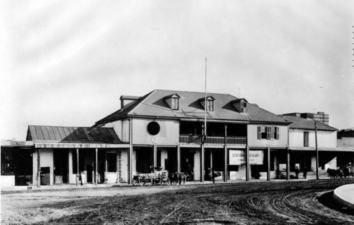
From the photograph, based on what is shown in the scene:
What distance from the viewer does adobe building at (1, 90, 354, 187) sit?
103 ft

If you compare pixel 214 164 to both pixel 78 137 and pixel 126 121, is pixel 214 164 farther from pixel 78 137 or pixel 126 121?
pixel 78 137

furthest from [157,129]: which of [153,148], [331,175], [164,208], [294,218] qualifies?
[294,218]

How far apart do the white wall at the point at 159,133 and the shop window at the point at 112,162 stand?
2.14 m

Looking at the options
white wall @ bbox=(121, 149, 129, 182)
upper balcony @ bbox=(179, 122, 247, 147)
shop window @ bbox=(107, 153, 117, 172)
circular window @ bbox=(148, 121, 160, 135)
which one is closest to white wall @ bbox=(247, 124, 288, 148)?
upper balcony @ bbox=(179, 122, 247, 147)

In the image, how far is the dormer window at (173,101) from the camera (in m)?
37.5

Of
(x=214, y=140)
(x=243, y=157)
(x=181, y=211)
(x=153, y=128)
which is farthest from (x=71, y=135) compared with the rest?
(x=181, y=211)

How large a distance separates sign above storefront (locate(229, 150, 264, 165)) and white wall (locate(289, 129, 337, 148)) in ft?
22.6

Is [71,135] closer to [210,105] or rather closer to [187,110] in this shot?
[187,110]

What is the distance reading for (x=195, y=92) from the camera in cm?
4178

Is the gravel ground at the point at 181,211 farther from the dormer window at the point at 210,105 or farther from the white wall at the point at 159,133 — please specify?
the dormer window at the point at 210,105

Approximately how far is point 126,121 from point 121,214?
20.7 m

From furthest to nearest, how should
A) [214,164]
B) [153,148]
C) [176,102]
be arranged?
[214,164], [176,102], [153,148]

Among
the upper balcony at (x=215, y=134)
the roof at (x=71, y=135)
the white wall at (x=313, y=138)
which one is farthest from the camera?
the white wall at (x=313, y=138)

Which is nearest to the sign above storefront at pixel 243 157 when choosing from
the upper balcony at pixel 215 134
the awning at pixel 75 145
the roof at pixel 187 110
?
the upper balcony at pixel 215 134
